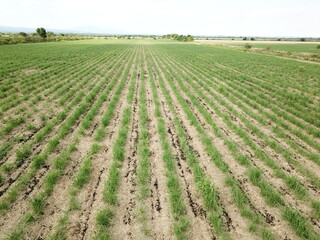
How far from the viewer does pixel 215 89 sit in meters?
14.9

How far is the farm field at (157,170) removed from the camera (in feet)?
13.3

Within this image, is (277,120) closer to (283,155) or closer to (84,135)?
(283,155)

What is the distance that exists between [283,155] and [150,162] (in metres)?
4.91

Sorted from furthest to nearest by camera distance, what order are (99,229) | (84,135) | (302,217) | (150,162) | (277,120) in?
1. (277,120)
2. (84,135)
3. (150,162)
4. (302,217)
5. (99,229)

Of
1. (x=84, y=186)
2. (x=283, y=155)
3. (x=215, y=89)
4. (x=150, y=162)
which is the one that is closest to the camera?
(x=84, y=186)

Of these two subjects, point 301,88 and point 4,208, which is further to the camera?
point 301,88

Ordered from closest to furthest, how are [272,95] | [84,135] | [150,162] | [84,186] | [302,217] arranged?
[302,217]
[84,186]
[150,162]
[84,135]
[272,95]

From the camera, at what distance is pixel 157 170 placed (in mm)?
5809

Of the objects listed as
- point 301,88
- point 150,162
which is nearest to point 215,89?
point 301,88

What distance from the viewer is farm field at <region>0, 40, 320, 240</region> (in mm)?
4039

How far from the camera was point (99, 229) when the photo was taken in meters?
3.90

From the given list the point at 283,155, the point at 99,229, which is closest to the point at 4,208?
the point at 99,229

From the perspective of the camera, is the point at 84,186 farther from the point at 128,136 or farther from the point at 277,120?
the point at 277,120

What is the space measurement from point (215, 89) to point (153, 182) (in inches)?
455
